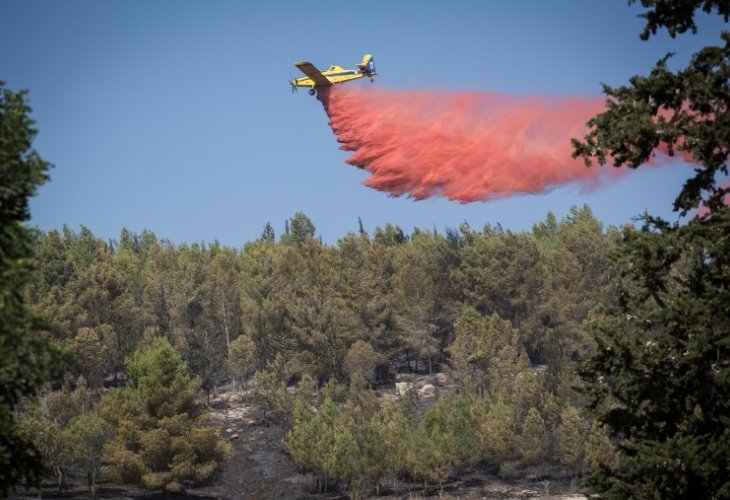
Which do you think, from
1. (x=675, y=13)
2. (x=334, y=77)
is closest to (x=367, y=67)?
(x=334, y=77)

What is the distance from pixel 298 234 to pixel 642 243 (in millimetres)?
148365

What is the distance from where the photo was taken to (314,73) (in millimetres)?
61406

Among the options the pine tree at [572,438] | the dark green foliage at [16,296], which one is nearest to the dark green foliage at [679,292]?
the dark green foliage at [16,296]

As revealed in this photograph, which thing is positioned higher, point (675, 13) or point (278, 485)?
point (675, 13)

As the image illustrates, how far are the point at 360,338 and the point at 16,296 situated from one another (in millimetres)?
87316

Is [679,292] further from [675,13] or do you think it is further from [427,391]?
[427,391]

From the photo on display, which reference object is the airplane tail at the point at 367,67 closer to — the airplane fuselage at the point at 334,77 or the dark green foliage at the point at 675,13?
the airplane fuselage at the point at 334,77

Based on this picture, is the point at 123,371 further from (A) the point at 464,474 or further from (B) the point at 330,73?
(B) the point at 330,73

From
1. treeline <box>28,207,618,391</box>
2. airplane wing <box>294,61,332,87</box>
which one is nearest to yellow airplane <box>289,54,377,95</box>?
airplane wing <box>294,61,332,87</box>

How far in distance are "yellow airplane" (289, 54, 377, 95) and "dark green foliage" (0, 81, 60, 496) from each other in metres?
44.8

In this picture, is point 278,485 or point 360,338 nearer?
point 278,485

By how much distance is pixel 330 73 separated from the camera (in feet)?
208

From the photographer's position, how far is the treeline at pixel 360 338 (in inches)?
2982

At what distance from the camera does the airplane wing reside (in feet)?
195
